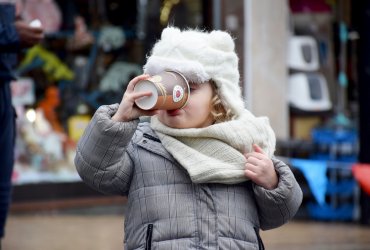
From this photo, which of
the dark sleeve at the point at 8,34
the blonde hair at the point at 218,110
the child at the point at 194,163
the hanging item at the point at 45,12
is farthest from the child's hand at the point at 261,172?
the hanging item at the point at 45,12

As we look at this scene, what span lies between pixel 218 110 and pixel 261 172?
30 centimetres

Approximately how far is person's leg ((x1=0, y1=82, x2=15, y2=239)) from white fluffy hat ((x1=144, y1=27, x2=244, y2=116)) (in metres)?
2.38

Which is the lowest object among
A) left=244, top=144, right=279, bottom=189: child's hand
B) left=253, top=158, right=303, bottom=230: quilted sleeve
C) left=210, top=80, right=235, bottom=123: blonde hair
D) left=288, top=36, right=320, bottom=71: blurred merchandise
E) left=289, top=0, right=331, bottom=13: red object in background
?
left=288, top=36, right=320, bottom=71: blurred merchandise

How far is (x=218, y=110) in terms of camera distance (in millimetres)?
3371

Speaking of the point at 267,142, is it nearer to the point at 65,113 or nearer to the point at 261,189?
the point at 261,189

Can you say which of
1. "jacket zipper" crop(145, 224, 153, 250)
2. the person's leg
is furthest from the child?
the person's leg

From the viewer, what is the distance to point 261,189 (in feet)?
10.6

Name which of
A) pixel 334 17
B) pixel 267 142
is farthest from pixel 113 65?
pixel 267 142

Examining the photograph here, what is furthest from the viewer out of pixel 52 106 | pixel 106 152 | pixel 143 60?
pixel 143 60

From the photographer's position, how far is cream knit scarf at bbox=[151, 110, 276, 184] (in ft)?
10.6

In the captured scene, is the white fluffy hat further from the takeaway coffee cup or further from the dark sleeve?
the dark sleeve

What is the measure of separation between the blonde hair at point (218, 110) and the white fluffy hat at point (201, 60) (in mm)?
15

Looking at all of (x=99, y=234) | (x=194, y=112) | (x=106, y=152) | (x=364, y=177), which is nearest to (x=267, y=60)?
(x=99, y=234)

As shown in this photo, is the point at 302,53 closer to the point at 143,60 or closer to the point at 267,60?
the point at 267,60
